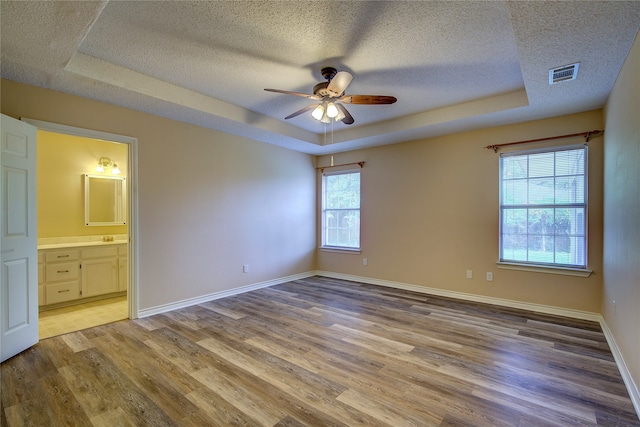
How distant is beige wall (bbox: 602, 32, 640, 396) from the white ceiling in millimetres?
270

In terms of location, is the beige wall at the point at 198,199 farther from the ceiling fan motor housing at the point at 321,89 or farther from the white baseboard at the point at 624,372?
the white baseboard at the point at 624,372

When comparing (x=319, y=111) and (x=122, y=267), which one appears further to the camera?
(x=122, y=267)

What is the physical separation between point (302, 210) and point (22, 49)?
14.0 feet

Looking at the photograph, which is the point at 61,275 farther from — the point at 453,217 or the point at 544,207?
the point at 544,207

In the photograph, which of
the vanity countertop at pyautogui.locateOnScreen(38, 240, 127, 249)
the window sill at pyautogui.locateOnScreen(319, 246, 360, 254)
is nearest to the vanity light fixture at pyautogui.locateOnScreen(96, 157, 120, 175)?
the vanity countertop at pyautogui.locateOnScreen(38, 240, 127, 249)

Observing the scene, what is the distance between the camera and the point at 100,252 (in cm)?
440

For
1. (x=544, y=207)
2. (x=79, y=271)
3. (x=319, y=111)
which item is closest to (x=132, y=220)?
(x=79, y=271)

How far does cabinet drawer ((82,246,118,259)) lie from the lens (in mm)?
4246

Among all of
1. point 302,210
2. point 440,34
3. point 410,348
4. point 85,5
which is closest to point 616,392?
point 410,348

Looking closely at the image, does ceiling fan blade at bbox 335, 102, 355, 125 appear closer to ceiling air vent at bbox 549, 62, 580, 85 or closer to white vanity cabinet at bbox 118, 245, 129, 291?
ceiling air vent at bbox 549, 62, 580, 85

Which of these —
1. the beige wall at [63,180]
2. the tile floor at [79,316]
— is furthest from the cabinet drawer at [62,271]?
the beige wall at [63,180]

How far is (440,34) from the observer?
2.34m

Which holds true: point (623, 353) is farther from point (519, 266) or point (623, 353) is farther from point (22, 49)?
point (22, 49)

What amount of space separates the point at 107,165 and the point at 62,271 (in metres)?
1.78
